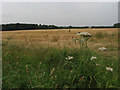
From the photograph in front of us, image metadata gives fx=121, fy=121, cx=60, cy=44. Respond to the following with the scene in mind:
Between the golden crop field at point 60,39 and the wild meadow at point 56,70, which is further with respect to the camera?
the golden crop field at point 60,39

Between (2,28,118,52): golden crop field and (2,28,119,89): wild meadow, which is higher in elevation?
(2,28,118,52): golden crop field

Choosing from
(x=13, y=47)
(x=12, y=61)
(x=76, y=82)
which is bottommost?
(x=76, y=82)

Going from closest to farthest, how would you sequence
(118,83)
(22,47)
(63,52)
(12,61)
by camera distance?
1. (118,83)
2. (12,61)
3. (63,52)
4. (22,47)

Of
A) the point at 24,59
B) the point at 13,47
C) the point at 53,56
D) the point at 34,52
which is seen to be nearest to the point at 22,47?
the point at 13,47

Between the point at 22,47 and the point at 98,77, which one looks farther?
the point at 22,47

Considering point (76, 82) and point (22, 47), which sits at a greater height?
point (22, 47)

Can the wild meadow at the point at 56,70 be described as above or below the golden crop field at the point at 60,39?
below

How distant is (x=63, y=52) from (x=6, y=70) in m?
0.85

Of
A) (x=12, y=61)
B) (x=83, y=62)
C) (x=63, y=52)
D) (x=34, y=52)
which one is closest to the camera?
(x=83, y=62)

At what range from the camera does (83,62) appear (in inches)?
53.5

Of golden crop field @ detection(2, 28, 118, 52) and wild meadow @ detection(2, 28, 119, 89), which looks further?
golden crop field @ detection(2, 28, 118, 52)

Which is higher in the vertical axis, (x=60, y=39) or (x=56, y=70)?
(x=60, y=39)

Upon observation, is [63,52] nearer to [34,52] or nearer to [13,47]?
[34,52]

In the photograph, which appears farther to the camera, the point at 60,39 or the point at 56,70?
the point at 60,39
